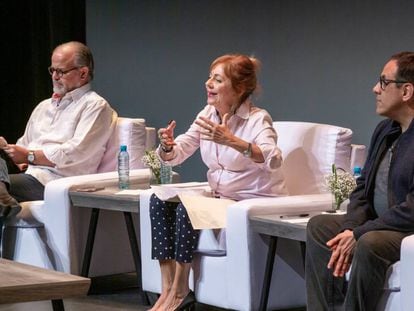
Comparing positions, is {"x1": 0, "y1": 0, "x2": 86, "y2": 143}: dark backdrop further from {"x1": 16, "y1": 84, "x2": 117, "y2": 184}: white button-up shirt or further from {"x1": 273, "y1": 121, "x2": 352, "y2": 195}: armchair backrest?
{"x1": 273, "y1": 121, "x2": 352, "y2": 195}: armchair backrest

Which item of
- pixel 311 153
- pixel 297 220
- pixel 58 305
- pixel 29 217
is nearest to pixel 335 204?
pixel 297 220

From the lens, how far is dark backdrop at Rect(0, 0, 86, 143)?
23.8 feet

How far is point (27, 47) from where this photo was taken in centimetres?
731

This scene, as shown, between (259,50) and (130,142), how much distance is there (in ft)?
3.38

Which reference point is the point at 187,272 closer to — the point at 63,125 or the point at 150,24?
the point at 63,125

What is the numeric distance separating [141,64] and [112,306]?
2375 mm

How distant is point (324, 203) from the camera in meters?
4.64

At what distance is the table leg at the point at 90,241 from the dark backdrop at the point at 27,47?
2234 millimetres

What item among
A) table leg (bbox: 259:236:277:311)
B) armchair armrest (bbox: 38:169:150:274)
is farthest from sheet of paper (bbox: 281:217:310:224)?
armchair armrest (bbox: 38:169:150:274)

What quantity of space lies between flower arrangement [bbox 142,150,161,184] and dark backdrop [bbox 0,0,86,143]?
222 cm

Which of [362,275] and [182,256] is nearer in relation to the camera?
[362,275]

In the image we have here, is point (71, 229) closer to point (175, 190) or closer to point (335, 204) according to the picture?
point (175, 190)

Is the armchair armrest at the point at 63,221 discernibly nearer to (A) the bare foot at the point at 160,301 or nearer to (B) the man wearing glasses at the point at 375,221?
(A) the bare foot at the point at 160,301

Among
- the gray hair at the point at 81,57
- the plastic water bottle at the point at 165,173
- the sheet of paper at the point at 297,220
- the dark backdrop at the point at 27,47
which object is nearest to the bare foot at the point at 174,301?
the sheet of paper at the point at 297,220
